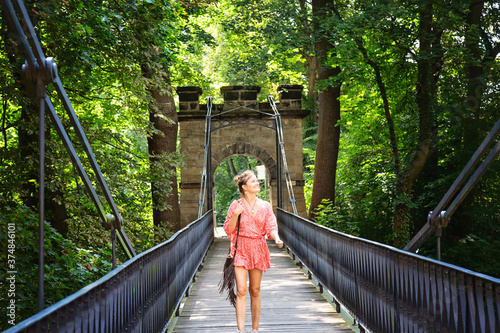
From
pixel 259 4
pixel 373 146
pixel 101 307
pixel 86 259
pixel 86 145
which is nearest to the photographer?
pixel 101 307

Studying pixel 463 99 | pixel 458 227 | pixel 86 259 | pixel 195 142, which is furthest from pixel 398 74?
pixel 86 259

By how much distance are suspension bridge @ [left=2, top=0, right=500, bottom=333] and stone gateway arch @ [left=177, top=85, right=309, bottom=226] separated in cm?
782

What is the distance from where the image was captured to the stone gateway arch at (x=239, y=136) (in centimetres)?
1712

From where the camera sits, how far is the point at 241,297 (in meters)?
4.78

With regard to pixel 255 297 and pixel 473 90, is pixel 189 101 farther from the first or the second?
pixel 255 297

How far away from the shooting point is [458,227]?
12523mm

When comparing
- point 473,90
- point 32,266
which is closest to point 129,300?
point 32,266

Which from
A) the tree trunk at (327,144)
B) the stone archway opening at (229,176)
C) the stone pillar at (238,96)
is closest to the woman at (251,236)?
the tree trunk at (327,144)

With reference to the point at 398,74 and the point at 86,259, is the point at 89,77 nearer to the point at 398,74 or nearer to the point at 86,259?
the point at 86,259

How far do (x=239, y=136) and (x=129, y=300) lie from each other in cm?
1384

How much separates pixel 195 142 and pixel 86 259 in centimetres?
1005

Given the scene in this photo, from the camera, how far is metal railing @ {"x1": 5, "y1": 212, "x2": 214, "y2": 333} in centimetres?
239

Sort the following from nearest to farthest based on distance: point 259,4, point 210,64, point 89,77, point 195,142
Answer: point 89,77, point 259,4, point 195,142, point 210,64

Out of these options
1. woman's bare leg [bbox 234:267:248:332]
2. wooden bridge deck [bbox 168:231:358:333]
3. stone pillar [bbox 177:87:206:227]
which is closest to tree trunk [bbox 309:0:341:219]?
stone pillar [bbox 177:87:206:227]
